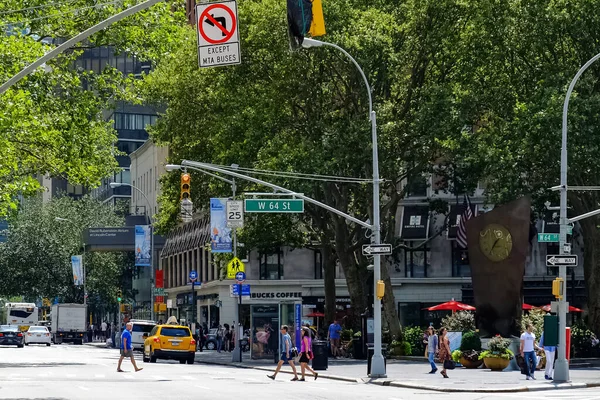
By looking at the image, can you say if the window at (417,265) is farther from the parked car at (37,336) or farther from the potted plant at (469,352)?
the potted plant at (469,352)

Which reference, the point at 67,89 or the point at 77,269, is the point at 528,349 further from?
the point at 77,269

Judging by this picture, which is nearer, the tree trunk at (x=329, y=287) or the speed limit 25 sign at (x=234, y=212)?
the speed limit 25 sign at (x=234, y=212)

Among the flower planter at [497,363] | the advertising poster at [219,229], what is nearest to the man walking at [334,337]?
the advertising poster at [219,229]

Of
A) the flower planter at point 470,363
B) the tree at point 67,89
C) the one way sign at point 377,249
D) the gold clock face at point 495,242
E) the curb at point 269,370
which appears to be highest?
the tree at point 67,89

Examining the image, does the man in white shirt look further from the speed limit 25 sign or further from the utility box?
the speed limit 25 sign

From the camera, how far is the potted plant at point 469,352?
43.9 metres

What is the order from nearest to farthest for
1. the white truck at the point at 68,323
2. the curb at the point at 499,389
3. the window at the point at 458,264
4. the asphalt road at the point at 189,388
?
the asphalt road at the point at 189,388 < the curb at the point at 499,389 < the window at the point at 458,264 < the white truck at the point at 68,323

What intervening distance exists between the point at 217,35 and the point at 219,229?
34.8m

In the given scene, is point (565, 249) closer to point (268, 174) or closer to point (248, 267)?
point (268, 174)

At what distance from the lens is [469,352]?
4406cm

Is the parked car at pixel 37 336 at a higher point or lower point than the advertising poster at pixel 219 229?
lower

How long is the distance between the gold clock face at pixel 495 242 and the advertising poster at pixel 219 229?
1209 centimetres

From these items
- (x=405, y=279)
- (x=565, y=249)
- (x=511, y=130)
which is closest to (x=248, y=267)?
(x=405, y=279)

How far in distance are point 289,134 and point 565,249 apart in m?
23.6
